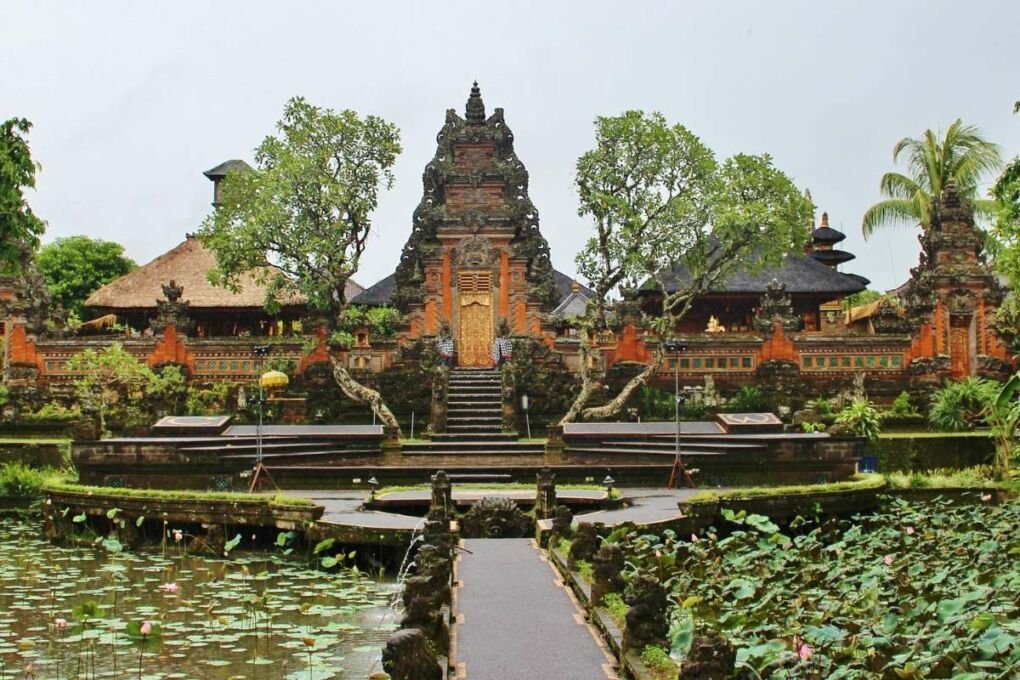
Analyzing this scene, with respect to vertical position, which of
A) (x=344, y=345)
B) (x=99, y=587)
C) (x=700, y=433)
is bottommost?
(x=99, y=587)

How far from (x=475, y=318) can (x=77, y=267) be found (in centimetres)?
2459

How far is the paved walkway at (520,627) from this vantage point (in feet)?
25.6

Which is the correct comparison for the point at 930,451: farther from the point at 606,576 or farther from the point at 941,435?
the point at 606,576

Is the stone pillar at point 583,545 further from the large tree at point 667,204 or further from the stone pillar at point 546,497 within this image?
the large tree at point 667,204

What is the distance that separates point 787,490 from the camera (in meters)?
16.0

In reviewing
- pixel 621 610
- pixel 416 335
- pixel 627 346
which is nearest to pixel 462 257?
pixel 416 335

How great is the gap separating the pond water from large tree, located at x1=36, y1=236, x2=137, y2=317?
34.1m

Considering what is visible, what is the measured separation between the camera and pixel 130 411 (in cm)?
2661

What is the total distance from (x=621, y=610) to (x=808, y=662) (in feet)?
6.74

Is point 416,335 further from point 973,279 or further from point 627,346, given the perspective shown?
point 973,279

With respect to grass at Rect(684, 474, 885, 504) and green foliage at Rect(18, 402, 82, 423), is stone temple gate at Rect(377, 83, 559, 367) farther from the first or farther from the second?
grass at Rect(684, 474, 885, 504)

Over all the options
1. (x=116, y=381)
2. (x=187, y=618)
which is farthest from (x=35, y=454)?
(x=187, y=618)

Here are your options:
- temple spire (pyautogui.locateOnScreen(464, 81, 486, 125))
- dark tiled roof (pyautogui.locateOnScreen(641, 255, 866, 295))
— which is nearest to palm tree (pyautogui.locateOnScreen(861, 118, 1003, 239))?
dark tiled roof (pyautogui.locateOnScreen(641, 255, 866, 295))

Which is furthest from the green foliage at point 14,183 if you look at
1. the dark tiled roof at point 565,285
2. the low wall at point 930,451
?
the dark tiled roof at point 565,285
